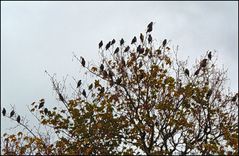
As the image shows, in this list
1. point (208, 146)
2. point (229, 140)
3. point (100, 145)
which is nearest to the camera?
point (208, 146)

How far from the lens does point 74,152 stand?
1534 cm

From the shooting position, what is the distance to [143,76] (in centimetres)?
1633

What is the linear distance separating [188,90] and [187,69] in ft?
2.62

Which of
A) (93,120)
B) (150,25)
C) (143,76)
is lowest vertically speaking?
(93,120)

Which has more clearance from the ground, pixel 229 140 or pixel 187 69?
pixel 187 69

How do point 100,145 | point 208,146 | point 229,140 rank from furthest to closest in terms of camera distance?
point 100,145
point 229,140
point 208,146

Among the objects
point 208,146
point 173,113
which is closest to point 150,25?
point 173,113

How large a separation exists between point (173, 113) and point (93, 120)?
2.98 m

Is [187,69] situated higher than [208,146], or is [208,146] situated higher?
[187,69]

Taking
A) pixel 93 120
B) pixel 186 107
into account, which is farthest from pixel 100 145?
pixel 186 107

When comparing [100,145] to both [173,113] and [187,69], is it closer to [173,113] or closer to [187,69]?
[173,113]

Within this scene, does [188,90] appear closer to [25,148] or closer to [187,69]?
[187,69]

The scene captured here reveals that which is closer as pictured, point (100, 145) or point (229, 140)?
point (229, 140)

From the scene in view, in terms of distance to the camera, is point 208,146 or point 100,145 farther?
point 100,145
